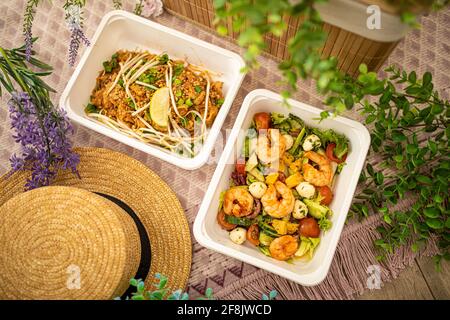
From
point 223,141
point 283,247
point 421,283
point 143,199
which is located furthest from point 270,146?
point 421,283

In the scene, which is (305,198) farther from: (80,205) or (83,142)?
(83,142)

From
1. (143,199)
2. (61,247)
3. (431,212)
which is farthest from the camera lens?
(143,199)

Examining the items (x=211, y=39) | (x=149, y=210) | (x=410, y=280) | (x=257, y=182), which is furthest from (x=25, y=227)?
(x=410, y=280)

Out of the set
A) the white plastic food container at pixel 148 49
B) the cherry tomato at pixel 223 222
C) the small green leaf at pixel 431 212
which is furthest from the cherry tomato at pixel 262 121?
the small green leaf at pixel 431 212

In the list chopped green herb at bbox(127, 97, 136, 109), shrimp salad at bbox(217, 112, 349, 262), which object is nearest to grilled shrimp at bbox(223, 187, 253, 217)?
shrimp salad at bbox(217, 112, 349, 262)

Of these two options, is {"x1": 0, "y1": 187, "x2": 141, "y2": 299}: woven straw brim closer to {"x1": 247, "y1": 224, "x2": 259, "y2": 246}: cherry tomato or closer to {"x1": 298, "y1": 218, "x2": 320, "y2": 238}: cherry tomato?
{"x1": 247, "y1": 224, "x2": 259, "y2": 246}: cherry tomato

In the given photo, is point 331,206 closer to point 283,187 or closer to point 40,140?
point 283,187

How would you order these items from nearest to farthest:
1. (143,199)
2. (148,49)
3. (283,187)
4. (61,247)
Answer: (61,247) → (283,187) → (143,199) → (148,49)
